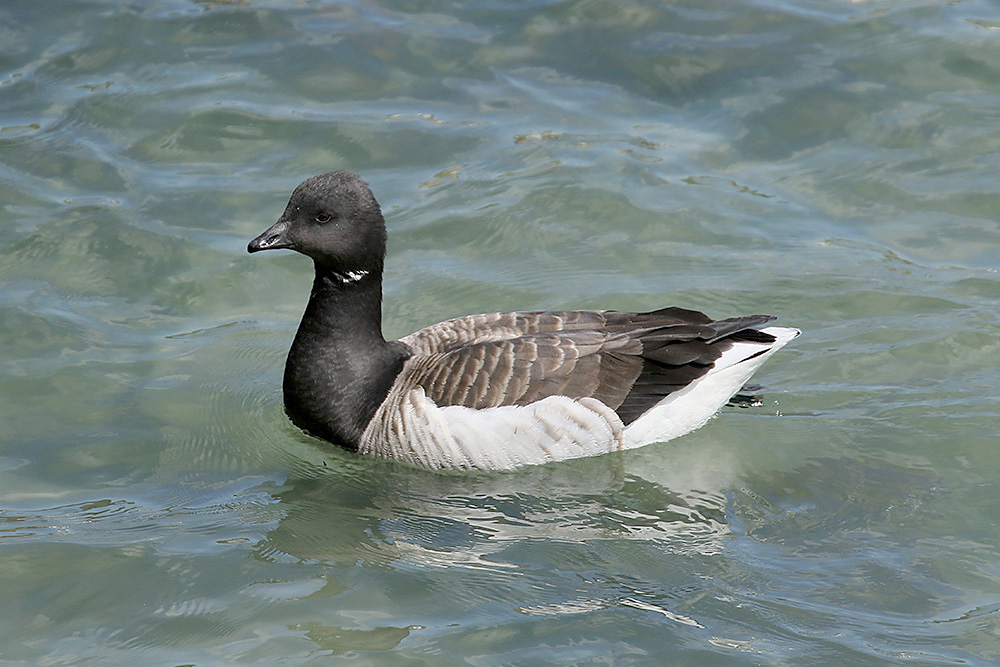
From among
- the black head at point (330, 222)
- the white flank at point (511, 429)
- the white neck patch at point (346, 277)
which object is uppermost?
the black head at point (330, 222)

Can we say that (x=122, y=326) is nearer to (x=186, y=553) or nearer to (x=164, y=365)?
(x=164, y=365)

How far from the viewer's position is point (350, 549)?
6.89 metres

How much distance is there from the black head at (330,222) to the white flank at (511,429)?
1066 millimetres

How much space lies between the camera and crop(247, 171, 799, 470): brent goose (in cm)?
782

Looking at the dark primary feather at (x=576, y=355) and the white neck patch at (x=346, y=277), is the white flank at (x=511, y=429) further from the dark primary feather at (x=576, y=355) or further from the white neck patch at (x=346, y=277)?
the white neck patch at (x=346, y=277)

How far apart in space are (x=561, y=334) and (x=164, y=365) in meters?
3.24

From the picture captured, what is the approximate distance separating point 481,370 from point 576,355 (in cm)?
66

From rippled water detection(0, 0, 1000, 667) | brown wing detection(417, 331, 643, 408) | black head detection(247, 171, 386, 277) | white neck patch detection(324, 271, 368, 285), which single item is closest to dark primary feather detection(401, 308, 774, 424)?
brown wing detection(417, 331, 643, 408)

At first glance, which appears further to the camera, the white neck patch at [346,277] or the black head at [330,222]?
the white neck patch at [346,277]

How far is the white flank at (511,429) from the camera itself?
779cm

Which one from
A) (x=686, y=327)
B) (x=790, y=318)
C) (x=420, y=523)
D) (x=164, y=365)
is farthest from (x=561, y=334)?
(x=164, y=365)

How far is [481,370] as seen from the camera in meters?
7.85

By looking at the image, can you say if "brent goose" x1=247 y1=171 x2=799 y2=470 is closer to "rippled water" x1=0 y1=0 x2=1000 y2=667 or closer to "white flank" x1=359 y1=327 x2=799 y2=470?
"white flank" x1=359 y1=327 x2=799 y2=470

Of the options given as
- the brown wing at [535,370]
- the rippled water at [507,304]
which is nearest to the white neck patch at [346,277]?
the brown wing at [535,370]
